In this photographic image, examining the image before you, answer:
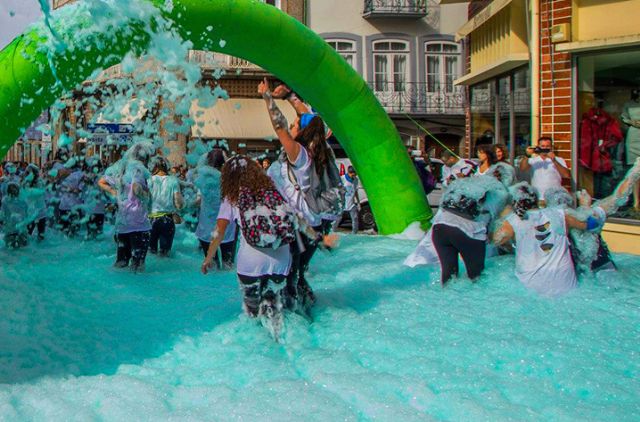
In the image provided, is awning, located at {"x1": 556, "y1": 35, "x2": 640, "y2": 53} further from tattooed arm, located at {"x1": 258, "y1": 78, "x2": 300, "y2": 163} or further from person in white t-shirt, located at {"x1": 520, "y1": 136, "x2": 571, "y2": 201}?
tattooed arm, located at {"x1": 258, "y1": 78, "x2": 300, "y2": 163}

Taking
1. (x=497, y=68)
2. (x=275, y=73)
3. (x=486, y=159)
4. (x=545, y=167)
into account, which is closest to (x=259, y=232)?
(x=275, y=73)

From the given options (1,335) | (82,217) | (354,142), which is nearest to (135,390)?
(1,335)

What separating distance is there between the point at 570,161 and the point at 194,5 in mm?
5828

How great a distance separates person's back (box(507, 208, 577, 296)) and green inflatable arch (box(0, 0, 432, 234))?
3.65 meters

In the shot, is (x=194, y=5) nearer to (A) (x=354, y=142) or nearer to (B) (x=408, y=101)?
(A) (x=354, y=142)

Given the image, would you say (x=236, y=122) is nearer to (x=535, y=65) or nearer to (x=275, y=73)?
(x=535, y=65)

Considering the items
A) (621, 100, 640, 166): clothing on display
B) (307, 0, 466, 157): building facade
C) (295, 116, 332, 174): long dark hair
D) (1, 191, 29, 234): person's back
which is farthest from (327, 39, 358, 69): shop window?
(295, 116, 332, 174): long dark hair

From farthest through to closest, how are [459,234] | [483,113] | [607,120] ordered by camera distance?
[483,113], [607,120], [459,234]

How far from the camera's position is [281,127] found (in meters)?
5.61

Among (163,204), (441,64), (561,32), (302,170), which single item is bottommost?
(163,204)

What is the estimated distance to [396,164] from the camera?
10.0 metres

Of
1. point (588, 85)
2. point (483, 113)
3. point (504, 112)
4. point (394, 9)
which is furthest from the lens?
point (394, 9)

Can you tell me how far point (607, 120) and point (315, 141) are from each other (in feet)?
18.4

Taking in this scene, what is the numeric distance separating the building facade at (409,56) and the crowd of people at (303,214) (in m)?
17.1
